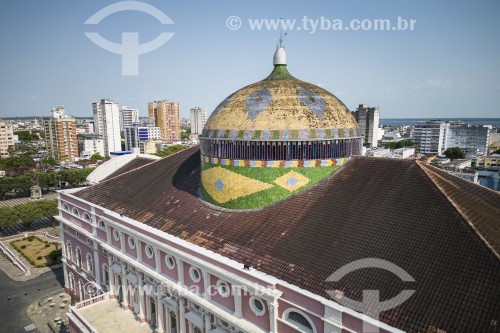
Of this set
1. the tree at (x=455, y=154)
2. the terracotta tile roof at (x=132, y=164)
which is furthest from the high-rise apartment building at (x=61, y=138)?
the tree at (x=455, y=154)

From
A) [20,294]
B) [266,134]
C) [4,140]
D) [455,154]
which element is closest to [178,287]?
[266,134]

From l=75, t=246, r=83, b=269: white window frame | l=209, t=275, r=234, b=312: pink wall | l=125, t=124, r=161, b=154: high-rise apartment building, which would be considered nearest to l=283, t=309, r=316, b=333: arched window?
l=209, t=275, r=234, b=312: pink wall

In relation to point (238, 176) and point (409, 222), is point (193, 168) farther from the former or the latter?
point (409, 222)

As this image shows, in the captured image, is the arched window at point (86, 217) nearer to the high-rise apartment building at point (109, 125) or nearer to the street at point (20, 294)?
the street at point (20, 294)

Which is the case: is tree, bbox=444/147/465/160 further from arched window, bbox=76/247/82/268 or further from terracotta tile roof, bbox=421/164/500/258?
arched window, bbox=76/247/82/268

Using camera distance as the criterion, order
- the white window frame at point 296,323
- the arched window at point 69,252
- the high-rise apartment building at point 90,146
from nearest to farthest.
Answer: the white window frame at point 296,323, the arched window at point 69,252, the high-rise apartment building at point 90,146

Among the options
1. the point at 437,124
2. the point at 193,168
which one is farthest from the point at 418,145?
the point at 193,168
